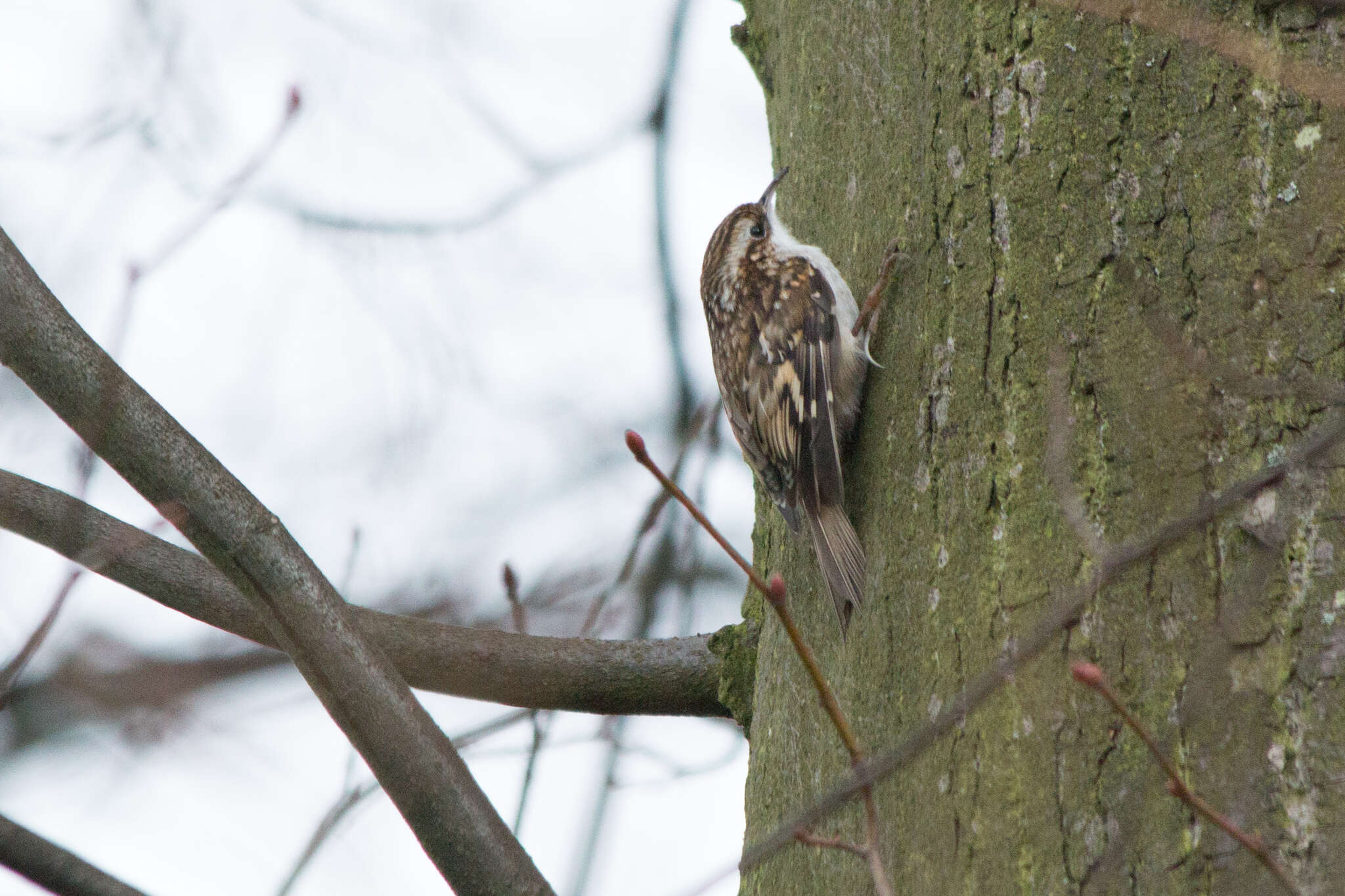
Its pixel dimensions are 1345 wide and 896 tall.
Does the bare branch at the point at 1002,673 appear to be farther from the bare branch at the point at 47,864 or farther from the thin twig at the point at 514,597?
the thin twig at the point at 514,597

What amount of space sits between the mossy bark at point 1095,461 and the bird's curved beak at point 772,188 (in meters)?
0.68

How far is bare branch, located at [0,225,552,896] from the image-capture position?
70.2 inches

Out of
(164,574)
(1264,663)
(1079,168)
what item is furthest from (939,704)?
(164,574)

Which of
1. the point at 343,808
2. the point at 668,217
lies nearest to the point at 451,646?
the point at 343,808

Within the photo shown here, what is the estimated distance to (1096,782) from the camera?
4.91ft

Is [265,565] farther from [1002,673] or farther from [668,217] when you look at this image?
[668,217]

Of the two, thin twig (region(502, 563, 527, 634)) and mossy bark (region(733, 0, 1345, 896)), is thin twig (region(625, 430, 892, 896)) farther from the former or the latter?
thin twig (region(502, 563, 527, 634))

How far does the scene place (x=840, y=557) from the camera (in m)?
2.17

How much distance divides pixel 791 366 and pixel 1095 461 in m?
1.32

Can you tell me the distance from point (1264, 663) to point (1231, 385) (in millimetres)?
314

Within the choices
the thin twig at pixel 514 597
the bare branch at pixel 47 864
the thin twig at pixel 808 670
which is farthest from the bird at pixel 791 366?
the bare branch at pixel 47 864

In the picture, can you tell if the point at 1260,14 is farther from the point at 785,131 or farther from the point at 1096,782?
the point at 785,131

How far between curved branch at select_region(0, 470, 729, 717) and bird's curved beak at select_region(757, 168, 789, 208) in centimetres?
103

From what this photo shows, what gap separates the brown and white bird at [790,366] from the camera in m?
2.32
